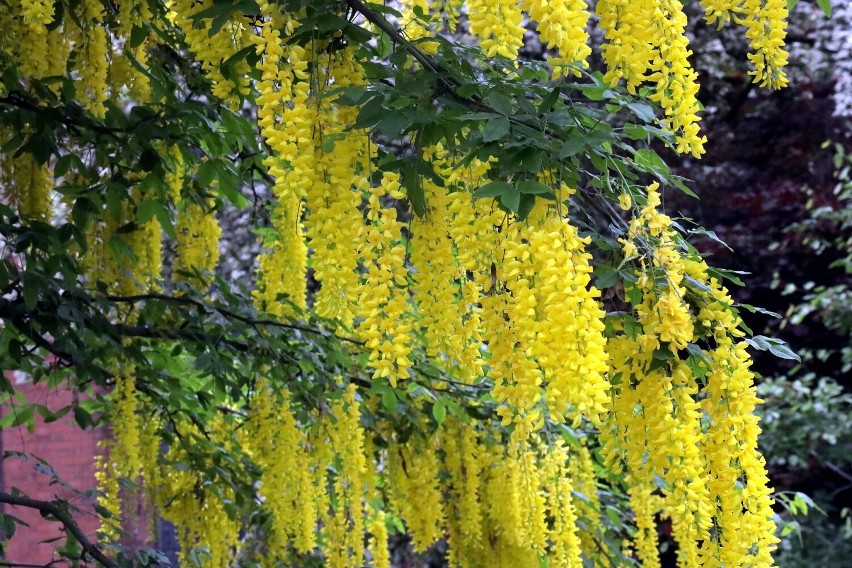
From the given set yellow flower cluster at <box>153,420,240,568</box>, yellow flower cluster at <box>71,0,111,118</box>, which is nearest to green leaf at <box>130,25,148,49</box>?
yellow flower cluster at <box>71,0,111,118</box>

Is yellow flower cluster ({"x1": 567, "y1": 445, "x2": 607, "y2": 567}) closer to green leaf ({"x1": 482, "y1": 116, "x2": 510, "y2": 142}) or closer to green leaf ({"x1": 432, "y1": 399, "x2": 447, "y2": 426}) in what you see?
green leaf ({"x1": 432, "y1": 399, "x2": 447, "y2": 426})

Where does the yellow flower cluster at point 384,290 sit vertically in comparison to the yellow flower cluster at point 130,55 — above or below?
below

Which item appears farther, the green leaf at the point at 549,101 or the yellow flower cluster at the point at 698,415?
the yellow flower cluster at the point at 698,415

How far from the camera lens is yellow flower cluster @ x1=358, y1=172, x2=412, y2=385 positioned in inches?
86.0

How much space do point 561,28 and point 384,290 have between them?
66cm

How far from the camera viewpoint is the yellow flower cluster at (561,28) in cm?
202

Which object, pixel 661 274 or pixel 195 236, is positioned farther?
pixel 195 236

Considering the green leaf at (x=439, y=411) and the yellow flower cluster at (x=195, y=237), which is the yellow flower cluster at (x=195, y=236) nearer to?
the yellow flower cluster at (x=195, y=237)

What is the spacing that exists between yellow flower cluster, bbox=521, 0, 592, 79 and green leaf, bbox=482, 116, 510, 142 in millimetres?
151

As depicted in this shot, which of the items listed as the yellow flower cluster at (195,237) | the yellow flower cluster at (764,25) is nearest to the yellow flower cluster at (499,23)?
the yellow flower cluster at (764,25)

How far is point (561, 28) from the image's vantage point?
2045mm

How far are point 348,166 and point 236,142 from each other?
1814 mm

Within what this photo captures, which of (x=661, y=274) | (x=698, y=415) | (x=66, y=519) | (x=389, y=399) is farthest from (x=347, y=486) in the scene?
(x=661, y=274)

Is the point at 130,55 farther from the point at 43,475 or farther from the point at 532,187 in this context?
the point at 43,475
